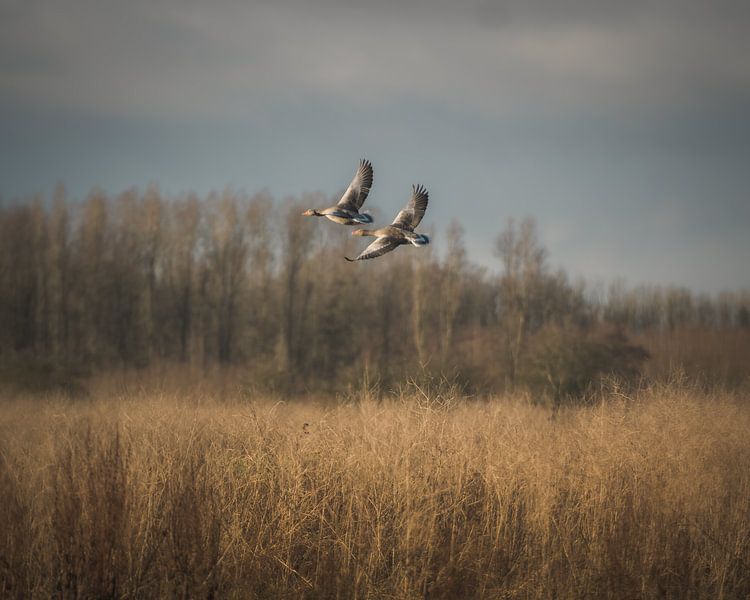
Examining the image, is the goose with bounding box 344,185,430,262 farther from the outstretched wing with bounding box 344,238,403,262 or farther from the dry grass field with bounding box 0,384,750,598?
the dry grass field with bounding box 0,384,750,598

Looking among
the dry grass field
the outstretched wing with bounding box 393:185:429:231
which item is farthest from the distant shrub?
the outstretched wing with bounding box 393:185:429:231

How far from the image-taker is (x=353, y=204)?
546 cm

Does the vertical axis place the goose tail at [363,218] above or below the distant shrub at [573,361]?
above

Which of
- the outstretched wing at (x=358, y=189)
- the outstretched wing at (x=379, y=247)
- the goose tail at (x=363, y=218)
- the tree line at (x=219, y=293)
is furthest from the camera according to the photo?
the tree line at (x=219, y=293)

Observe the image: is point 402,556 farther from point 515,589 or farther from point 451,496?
point 451,496

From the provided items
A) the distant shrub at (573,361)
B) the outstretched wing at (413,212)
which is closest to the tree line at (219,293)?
the distant shrub at (573,361)

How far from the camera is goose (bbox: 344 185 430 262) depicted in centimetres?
494

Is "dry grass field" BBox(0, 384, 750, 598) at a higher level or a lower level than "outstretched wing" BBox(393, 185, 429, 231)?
lower

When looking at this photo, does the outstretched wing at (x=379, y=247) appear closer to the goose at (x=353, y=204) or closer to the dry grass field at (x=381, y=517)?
the goose at (x=353, y=204)

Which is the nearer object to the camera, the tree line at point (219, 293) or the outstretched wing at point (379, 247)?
the outstretched wing at point (379, 247)

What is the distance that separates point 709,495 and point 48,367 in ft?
75.0

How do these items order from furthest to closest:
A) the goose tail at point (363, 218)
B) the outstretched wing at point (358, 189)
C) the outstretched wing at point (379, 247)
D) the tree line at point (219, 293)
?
the tree line at point (219, 293), the outstretched wing at point (358, 189), the goose tail at point (363, 218), the outstretched wing at point (379, 247)

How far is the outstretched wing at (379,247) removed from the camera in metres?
4.87

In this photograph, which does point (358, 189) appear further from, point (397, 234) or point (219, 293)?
point (219, 293)
